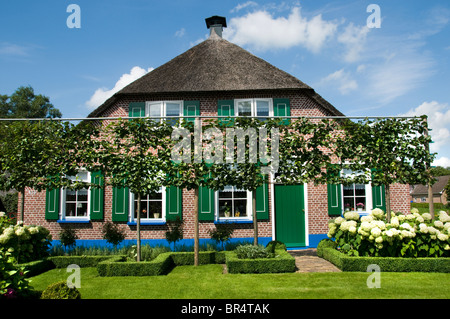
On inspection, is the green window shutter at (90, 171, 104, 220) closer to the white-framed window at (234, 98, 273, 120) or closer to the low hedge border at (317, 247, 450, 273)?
the white-framed window at (234, 98, 273, 120)

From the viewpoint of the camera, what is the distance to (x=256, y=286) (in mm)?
6488

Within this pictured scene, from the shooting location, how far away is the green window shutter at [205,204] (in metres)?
11.1

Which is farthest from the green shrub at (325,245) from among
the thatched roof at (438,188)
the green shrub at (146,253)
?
the thatched roof at (438,188)

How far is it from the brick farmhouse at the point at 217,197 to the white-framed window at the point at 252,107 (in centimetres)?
3

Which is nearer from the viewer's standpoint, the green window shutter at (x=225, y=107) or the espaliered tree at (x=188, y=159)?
the espaliered tree at (x=188, y=159)

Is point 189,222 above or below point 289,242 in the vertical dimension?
above

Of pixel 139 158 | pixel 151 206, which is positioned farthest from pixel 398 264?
pixel 151 206

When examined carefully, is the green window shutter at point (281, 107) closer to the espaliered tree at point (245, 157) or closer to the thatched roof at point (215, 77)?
the thatched roof at point (215, 77)

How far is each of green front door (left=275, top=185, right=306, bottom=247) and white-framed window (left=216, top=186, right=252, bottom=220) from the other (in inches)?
41.0

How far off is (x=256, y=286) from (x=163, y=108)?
24.9 ft
